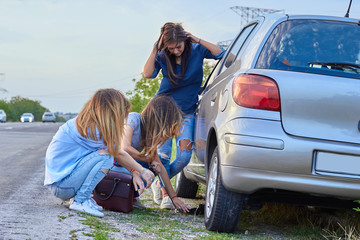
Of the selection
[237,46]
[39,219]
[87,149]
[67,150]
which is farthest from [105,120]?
[237,46]

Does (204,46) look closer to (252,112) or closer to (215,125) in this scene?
(215,125)

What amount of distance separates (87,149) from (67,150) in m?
0.17

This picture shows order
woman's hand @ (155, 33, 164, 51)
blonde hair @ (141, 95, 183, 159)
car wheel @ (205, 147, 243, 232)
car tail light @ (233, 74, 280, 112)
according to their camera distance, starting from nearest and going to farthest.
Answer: car tail light @ (233, 74, 280, 112) < car wheel @ (205, 147, 243, 232) < blonde hair @ (141, 95, 183, 159) < woman's hand @ (155, 33, 164, 51)

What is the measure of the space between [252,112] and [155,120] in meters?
1.76

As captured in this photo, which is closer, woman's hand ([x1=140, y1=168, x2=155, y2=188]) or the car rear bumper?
the car rear bumper

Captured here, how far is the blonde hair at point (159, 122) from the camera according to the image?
17.8 ft

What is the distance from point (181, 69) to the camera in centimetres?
602

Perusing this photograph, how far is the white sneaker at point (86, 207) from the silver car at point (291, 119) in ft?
3.32

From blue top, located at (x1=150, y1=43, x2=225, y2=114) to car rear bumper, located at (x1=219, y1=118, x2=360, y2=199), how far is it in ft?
7.24

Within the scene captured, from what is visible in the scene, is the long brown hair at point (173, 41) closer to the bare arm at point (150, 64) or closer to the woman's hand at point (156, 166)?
the bare arm at point (150, 64)

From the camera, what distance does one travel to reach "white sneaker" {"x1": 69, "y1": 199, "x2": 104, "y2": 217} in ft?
15.6

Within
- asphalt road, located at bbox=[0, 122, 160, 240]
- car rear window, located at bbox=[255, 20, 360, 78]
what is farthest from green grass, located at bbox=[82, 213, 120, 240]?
car rear window, located at bbox=[255, 20, 360, 78]

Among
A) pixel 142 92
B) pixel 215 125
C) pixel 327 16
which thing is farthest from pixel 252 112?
pixel 142 92

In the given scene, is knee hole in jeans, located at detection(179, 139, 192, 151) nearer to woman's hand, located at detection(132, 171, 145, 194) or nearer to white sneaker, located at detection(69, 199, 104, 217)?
woman's hand, located at detection(132, 171, 145, 194)
